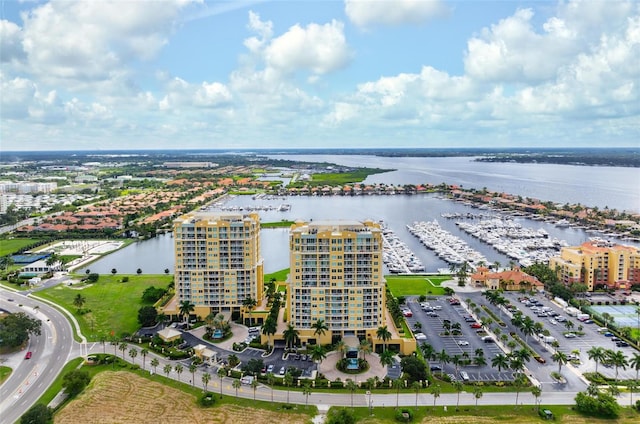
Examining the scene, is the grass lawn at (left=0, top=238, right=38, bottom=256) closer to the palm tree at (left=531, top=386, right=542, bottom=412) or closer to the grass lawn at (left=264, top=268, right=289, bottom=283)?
the grass lawn at (left=264, top=268, right=289, bottom=283)

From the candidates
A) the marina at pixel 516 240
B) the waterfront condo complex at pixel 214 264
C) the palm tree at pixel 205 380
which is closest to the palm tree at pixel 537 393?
the palm tree at pixel 205 380

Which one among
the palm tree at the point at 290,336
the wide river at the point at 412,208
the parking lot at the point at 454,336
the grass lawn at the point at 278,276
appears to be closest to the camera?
the parking lot at the point at 454,336

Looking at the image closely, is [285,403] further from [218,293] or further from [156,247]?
[156,247]

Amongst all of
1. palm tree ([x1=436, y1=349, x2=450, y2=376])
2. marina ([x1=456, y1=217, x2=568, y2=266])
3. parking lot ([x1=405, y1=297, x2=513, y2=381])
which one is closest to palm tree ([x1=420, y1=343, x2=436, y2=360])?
parking lot ([x1=405, y1=297, x2=513, y2=381])

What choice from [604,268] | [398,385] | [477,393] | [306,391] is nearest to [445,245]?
[604,268]

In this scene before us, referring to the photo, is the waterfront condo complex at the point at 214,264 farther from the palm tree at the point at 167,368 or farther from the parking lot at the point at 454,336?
the parking lot at the point at 454,336
